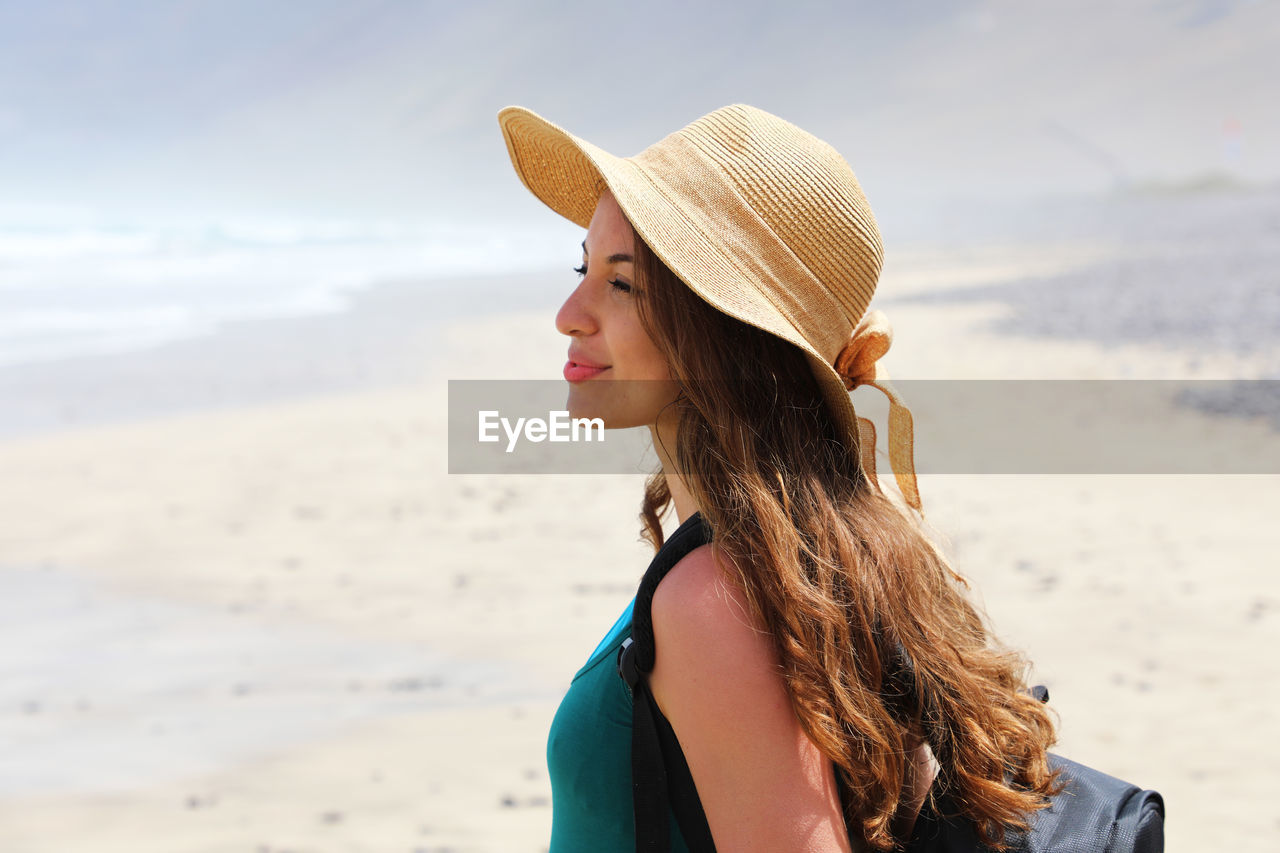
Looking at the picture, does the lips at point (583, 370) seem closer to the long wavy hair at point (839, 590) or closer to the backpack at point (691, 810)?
the long wavy hair at point (839, 590)

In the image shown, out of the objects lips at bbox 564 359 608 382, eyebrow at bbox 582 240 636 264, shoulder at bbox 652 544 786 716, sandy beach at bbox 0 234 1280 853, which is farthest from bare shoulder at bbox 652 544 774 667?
sandy beach at bbox 0 234 1280 853

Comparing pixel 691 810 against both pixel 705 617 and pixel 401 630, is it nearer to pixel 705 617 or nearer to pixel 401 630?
pixel 705 617

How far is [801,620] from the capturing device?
4.44 feet

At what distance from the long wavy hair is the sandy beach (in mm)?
2610

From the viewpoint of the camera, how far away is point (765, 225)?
1628 millimetres

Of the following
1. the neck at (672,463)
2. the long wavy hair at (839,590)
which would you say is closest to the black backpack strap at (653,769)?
the long wavy hair at (839,590)

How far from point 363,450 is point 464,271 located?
31.3 m

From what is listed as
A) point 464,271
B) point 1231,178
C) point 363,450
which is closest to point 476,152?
point 1231,178

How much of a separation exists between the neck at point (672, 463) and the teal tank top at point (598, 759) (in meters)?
0.28

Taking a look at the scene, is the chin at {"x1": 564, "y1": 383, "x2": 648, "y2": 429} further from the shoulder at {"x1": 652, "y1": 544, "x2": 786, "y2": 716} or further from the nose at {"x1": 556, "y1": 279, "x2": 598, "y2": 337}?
the shoulder at {"x1": 652, "y1": 544, "x2": 786, "y2": 716}

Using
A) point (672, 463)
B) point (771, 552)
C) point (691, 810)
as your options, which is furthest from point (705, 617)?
point (672, 463)

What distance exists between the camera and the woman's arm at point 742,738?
1302 millimetres

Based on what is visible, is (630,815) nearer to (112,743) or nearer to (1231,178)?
(112,743)

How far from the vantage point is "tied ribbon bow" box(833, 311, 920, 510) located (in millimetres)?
1784
